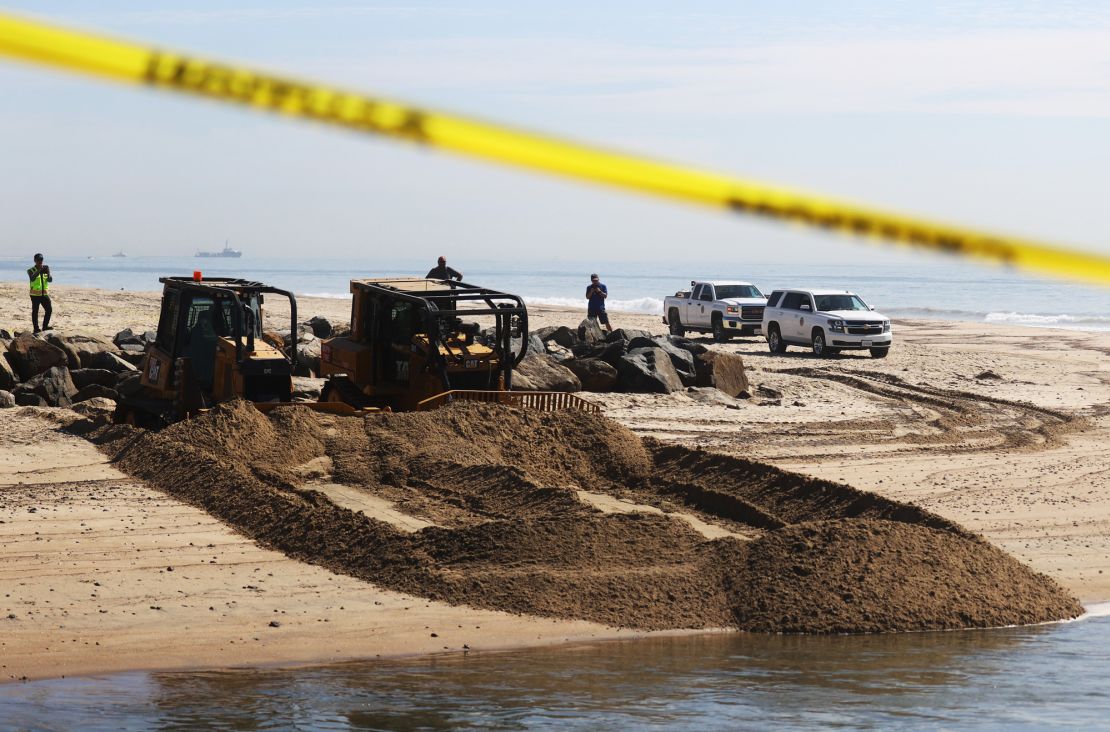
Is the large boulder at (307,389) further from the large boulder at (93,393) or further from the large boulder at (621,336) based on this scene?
the large boulder at (621,336)

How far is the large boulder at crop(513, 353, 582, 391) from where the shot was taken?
22.1m

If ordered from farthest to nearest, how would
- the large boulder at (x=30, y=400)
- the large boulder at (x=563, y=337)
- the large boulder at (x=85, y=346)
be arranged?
the large boulder at (x=563, y=337) → the large boulder at (x=85, y=346) → the large boulder at (x=30, y=400)

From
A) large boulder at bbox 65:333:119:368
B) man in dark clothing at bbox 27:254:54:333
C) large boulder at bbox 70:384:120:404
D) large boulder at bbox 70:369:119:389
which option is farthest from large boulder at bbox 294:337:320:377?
man in dark clothing at bbox 27:254:54:333

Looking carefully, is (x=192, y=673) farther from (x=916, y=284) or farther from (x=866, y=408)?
(x=916, y=284)

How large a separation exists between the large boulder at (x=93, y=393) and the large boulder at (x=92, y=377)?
0.48 metres

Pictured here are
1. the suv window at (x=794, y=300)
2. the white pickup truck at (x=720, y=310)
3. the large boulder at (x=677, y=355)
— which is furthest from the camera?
the white pickup truck at (x=720, y=310)

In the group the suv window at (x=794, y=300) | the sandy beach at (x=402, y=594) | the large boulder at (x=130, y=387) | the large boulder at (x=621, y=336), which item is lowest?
the sandy beach at (x=402, y=594)

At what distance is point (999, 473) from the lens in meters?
16.6

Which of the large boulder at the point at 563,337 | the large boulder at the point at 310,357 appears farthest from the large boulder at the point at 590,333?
the large boulder at the point at 310,357

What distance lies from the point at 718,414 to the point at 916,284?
95.1 metres

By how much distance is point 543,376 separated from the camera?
22562 mm

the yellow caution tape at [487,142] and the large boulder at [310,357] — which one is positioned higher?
the yellow caution tape at [487,142]

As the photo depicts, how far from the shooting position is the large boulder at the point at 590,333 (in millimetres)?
27797

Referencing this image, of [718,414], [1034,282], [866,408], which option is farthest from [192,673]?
[1034,282]
